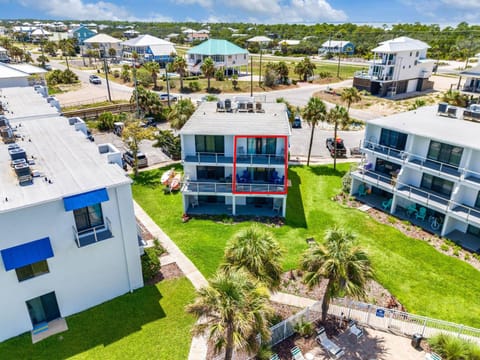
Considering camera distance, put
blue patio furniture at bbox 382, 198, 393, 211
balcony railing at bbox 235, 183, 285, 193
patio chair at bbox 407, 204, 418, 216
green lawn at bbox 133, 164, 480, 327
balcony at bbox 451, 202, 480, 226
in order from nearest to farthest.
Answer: green lawn at bbox 133, 164, 480, 327
balcony at bbox 451, 202, 480, 226
balcony railing at bbox 235, 183, 285, 193
patio chair at bbox 407, 204, 418, 216
blue patio furniture at bbox 382, 198, 393, 211

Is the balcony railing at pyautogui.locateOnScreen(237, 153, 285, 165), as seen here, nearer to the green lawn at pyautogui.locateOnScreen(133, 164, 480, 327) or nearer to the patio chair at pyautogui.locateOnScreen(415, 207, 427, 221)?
the green lawn at pyautogui.locateOnScreen(133, 164, 480, 327)

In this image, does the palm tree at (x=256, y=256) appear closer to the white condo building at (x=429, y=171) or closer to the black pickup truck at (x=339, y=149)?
the white condo building at (x=429, y=171)

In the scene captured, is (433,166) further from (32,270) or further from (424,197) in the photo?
(32,270)

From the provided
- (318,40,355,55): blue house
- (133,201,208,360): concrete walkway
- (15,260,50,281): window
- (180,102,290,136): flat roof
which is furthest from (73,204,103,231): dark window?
(318,40,355,55): blue house

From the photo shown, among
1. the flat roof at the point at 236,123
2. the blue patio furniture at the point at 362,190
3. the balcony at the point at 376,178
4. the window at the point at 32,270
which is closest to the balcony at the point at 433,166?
the balcony at the point at 376,178

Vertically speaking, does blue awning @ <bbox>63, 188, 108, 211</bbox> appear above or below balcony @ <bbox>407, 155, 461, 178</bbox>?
above

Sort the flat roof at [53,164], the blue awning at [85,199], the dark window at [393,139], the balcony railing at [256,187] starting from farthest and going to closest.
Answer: the dark window at [393,139]
the balcony railing at [256,187]
the flat roof at [53,164]
the blue awning at [85,199]
